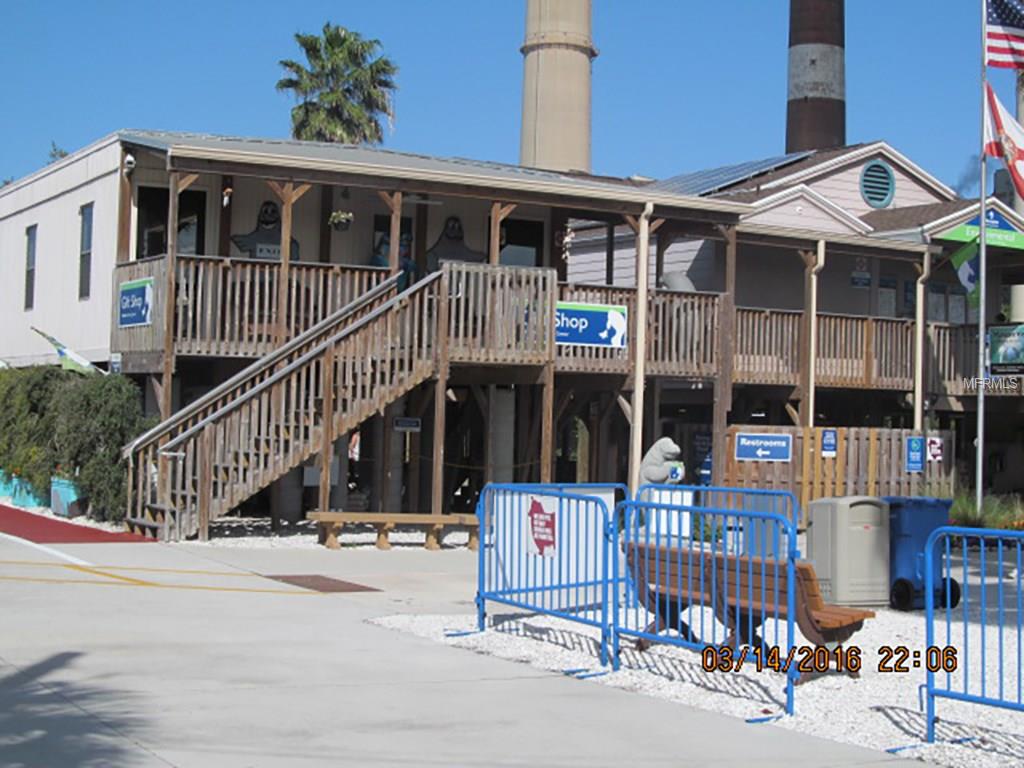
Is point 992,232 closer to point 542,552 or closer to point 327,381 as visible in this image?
point 327,381

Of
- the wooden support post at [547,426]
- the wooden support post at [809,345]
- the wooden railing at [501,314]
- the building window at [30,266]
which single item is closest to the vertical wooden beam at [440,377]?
the wooden railing at [501,314]

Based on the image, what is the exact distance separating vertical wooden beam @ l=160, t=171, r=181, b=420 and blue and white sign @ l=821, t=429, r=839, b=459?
10.9 metres

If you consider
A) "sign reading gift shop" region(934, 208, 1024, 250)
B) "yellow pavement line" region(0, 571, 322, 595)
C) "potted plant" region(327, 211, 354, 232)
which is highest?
"sign reading gift shop" region(934, 208, 1024, 250)

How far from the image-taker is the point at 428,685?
31.7 ft

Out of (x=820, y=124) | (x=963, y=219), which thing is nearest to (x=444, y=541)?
(x=963, y=219)

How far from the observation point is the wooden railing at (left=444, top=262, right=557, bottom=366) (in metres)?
20.8

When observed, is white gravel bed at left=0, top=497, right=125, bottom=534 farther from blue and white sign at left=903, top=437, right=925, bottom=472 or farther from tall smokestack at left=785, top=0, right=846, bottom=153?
tall smokestack at left=785, top=0, right=846, bottom=153

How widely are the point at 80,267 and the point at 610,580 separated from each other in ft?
52.7

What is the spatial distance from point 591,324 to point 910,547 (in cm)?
857

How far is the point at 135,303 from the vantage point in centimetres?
2133

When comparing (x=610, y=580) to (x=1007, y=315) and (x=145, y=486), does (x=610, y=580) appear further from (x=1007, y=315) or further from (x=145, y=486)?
(x=1007, y=315)

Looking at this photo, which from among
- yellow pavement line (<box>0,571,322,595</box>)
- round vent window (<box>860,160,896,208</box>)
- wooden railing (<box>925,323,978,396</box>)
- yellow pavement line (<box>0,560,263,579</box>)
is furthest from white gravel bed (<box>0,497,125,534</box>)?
round vent window (<box>860,160,896,208</box>)

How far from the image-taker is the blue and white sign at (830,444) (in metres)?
24.3

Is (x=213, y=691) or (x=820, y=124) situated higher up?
(x=820, y=124)
